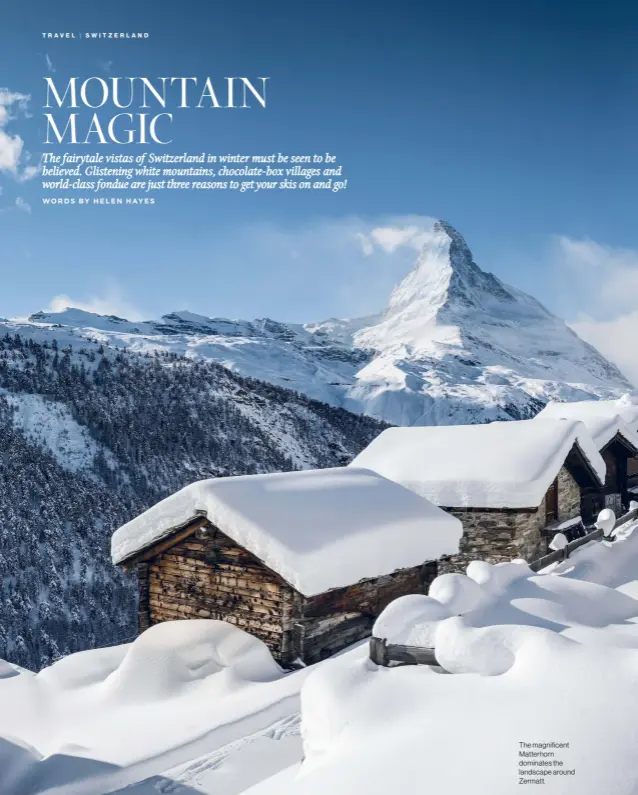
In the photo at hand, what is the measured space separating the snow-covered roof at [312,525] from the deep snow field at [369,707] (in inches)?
57.5

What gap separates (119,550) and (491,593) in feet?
22.6

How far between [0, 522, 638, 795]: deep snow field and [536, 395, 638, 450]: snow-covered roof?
33.1 feet

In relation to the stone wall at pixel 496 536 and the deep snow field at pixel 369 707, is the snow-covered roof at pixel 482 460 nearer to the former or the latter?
the stone wall at pixel 496 536

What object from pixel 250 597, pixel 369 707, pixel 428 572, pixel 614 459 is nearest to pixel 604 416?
pixel 614 459

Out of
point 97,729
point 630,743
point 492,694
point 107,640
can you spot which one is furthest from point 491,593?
point 107,640

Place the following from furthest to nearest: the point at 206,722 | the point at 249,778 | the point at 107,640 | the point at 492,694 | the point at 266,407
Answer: the point at 266,407 < the point at 107,640 < the point at 206,722 < the point at 249,778 < the point at 492,694

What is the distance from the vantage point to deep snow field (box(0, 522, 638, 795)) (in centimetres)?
334

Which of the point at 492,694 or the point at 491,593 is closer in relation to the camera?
the point at 492,694

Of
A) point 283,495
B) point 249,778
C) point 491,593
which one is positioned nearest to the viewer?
point 249,778

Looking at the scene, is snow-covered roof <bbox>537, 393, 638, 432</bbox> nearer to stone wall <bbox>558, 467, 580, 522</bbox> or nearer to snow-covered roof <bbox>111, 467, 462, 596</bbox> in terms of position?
stone wall <bbox>558, 467, 580, 522</bbox>

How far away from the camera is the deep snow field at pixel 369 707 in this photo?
131 inches

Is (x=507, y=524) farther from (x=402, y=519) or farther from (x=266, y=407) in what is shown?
(x=266, y=407)

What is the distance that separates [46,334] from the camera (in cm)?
13812

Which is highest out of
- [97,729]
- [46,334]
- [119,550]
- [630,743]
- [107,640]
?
[46,334]
